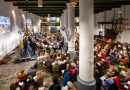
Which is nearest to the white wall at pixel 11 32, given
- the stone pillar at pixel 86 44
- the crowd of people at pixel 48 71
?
the crowd of people at pixel 48 71

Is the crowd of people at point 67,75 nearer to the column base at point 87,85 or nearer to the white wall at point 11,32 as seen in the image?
the column base at point 87,85

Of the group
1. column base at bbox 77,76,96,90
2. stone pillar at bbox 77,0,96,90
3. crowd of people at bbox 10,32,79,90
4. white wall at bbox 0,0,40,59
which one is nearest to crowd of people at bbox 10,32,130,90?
crowd of people at bbox 10,32,79,90

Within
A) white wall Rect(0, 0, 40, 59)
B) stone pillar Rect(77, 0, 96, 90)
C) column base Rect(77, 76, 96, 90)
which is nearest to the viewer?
column base Rect(77, 76, 96, 90)

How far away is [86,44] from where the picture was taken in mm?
8289

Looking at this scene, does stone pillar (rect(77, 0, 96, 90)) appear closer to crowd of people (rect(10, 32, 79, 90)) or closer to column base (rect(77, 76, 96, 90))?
column base (rect(77, 76, 96, 90))

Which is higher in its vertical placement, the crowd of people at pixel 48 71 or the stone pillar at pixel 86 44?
the stone pillar at pixel 86 44

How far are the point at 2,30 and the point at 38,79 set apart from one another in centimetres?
656

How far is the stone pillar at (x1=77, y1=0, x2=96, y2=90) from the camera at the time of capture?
26.9 feet

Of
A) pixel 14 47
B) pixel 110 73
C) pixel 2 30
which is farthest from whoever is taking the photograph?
pixel 14 47

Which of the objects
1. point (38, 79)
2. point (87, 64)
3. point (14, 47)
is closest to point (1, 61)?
point (14, 47)

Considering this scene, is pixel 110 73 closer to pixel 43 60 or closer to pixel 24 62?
pixel 43 60

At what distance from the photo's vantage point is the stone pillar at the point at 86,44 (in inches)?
322

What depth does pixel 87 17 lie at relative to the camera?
26.8 ft

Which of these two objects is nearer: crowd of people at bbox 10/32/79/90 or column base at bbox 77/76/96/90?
crowd of people at bbox 10/32/79/90
